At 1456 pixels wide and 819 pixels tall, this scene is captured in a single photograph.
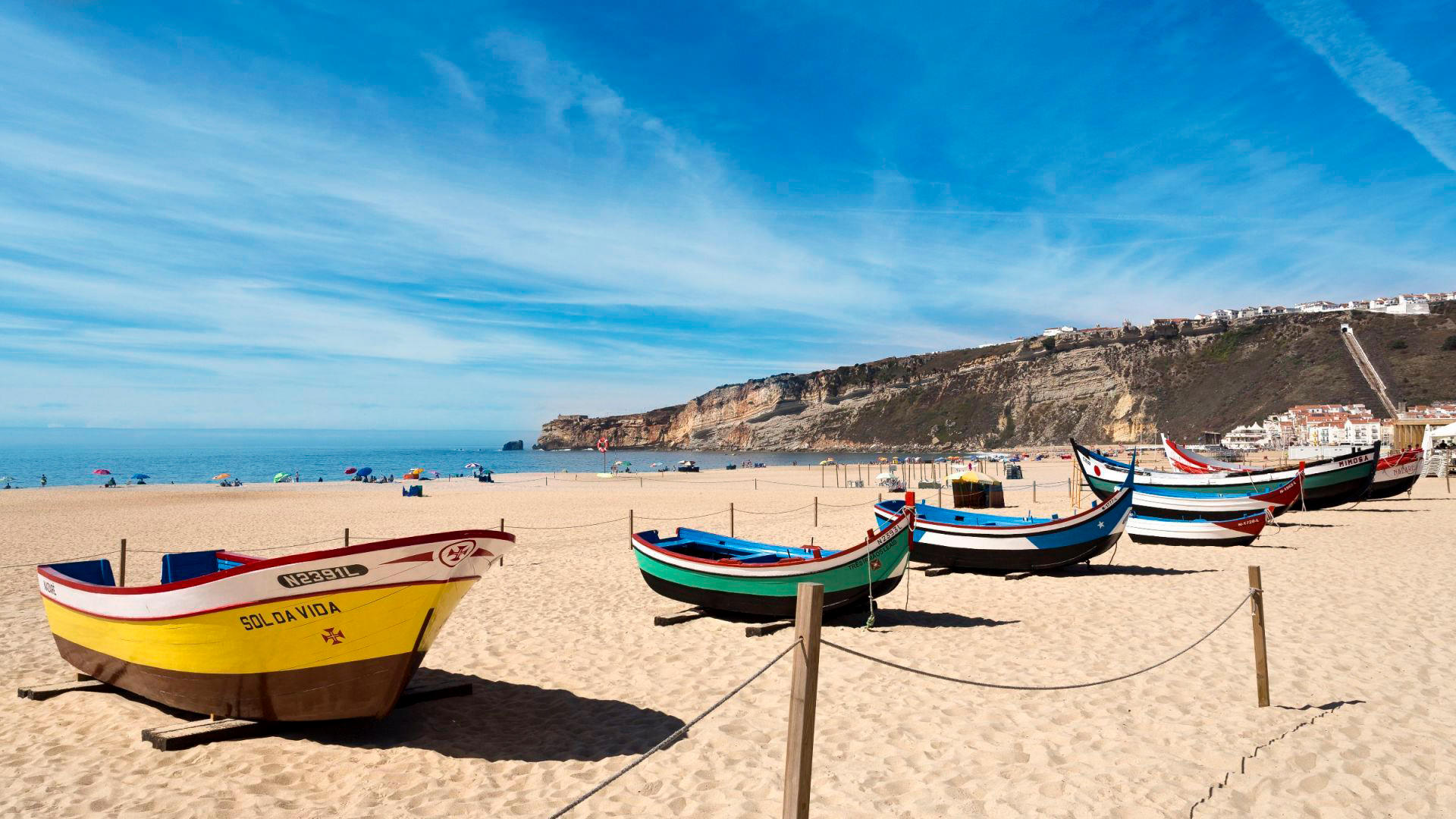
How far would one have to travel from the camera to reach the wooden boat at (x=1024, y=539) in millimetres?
12148

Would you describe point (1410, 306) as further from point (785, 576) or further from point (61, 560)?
point (61, 560)

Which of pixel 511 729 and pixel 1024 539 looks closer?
pixel 511 729

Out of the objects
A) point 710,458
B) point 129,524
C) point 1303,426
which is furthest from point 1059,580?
point 710,458

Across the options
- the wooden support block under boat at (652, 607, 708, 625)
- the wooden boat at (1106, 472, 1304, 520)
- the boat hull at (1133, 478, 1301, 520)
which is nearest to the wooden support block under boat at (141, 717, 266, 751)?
the wooden support block under boat at (652, 607, 708, 625)

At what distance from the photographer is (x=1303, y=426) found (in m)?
61.2

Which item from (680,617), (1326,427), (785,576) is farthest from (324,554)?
(1326,427)

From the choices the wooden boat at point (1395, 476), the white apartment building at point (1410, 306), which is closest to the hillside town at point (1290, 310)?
the white apartment building at point (1410, 306)

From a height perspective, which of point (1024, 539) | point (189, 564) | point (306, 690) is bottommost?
point (306, 690)

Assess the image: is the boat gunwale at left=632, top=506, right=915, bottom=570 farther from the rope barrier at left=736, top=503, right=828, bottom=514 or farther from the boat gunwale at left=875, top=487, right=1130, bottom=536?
the rope barrier at left=736, top=503, right=828, bottom=514

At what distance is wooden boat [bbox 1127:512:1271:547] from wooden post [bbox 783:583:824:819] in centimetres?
1506

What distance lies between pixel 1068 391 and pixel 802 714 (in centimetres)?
10524

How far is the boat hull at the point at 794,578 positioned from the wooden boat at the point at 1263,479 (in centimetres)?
1147

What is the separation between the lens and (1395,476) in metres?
23.3

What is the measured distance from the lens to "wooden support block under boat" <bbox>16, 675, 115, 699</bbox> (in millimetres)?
6660
